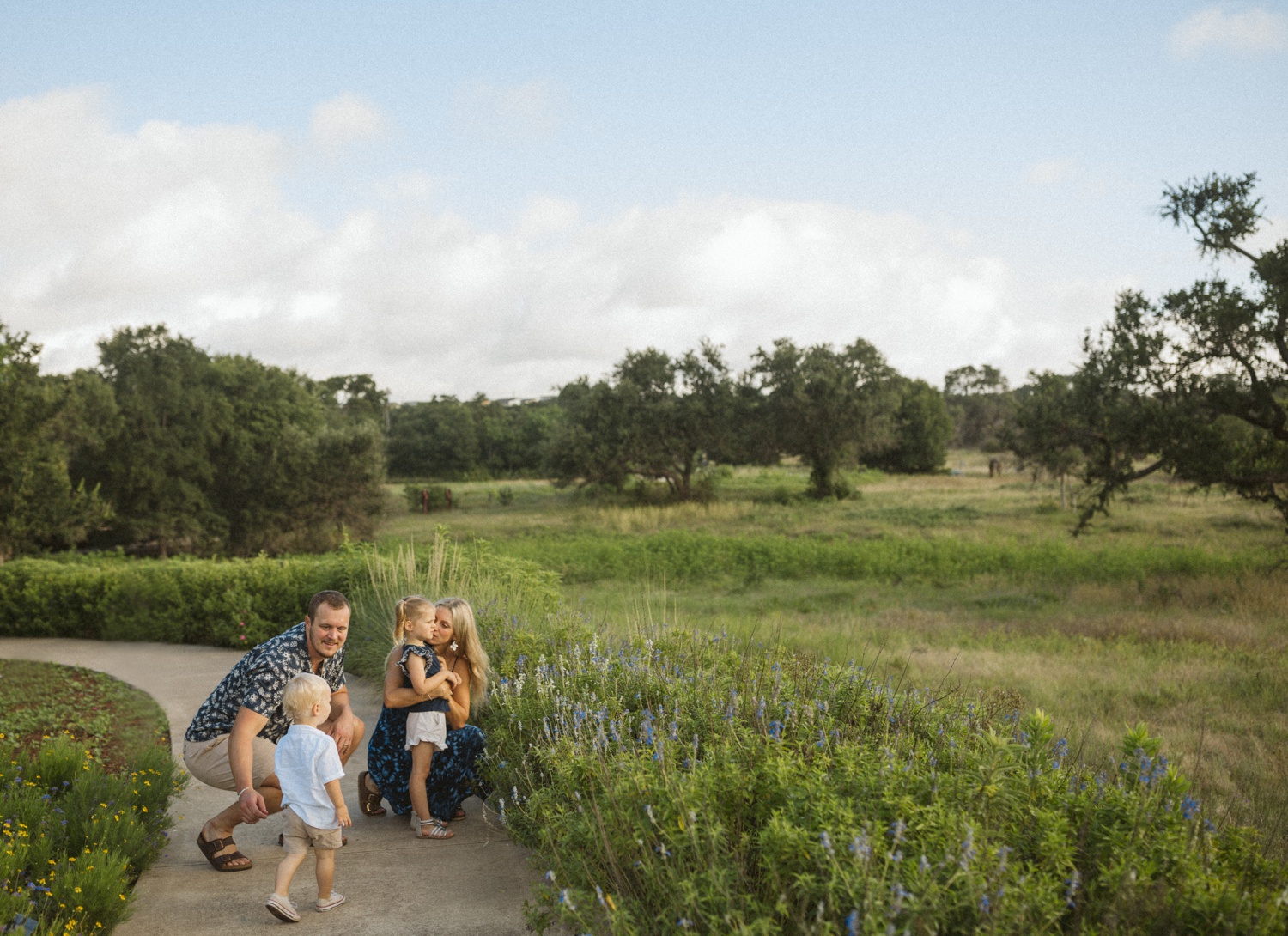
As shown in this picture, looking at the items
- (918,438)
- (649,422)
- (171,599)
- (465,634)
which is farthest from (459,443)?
(465,634)

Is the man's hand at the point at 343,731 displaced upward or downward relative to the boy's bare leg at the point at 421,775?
upward

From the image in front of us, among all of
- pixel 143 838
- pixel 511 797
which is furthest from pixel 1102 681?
pixel 143 838

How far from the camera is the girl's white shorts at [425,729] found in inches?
189

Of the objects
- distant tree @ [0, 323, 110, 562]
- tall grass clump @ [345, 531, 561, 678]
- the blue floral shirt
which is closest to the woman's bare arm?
the blue floral shirt

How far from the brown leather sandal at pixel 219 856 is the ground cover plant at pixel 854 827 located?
128 cm

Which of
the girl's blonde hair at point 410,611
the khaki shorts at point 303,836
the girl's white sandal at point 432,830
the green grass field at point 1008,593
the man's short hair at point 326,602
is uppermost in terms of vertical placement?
the man's short hair at point 326,602

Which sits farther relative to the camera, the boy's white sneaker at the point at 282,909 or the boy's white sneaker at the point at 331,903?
the boy's white sneaker at the point at 331,903

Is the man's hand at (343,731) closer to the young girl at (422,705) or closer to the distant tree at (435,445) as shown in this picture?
the young girl at (422,705)

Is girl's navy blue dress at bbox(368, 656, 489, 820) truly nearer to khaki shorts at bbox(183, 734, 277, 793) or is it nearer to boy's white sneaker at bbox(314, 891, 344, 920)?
khaki shorts at bbox(183, 734, 277, 793)

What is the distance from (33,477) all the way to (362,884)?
21.8 metres

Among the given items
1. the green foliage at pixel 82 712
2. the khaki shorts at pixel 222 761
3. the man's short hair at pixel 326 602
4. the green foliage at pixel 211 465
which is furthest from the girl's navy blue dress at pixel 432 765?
the green foliage at pixel 211 465

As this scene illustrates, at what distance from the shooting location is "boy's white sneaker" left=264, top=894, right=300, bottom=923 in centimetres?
371

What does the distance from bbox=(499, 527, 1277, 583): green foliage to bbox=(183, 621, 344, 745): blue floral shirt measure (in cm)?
1384

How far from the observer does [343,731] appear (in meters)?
4.80
